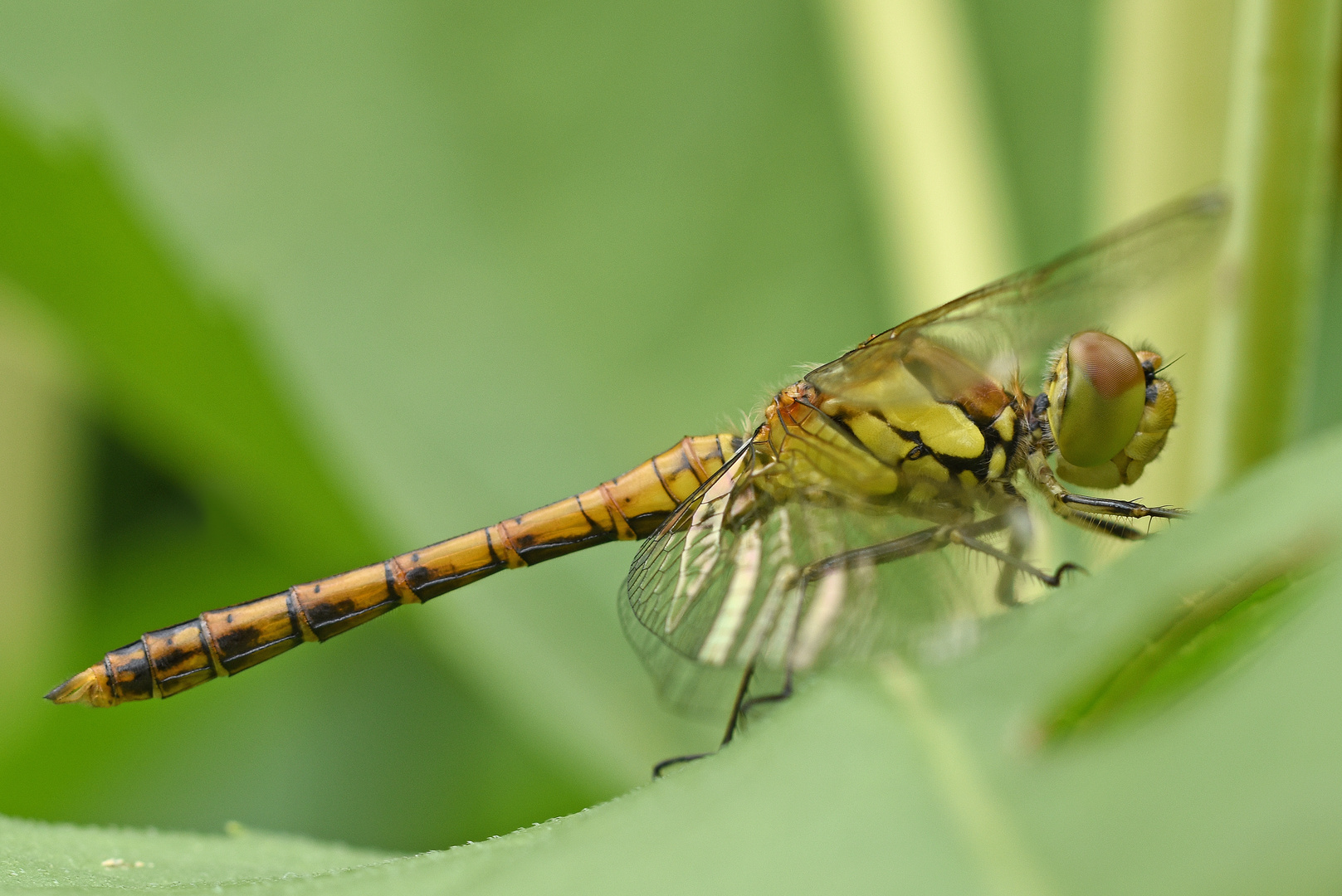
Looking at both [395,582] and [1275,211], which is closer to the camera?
[1275,211]

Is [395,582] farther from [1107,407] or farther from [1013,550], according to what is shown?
[1107,407]

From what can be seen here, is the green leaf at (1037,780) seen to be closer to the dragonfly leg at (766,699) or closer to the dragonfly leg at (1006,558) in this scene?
the dragonfly leg at (1006,558)

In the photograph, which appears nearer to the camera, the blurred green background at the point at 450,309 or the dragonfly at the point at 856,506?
the dragonfly at the point at 856,506

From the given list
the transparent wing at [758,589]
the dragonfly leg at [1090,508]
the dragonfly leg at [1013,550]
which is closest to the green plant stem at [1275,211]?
the dragonfly leg at [1090,508]

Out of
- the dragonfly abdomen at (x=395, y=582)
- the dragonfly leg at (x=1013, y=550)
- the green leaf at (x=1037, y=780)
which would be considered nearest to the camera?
the green leaf at (x=1037, y=780)

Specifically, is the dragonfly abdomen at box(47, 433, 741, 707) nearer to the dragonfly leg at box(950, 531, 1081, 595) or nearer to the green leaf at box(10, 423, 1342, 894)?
the dragonfly leg at box(950, 531, 1081, 595)

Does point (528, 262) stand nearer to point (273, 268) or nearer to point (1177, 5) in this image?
point (273, 268)

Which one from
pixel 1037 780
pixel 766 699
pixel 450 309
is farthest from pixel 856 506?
pixel 450 309
